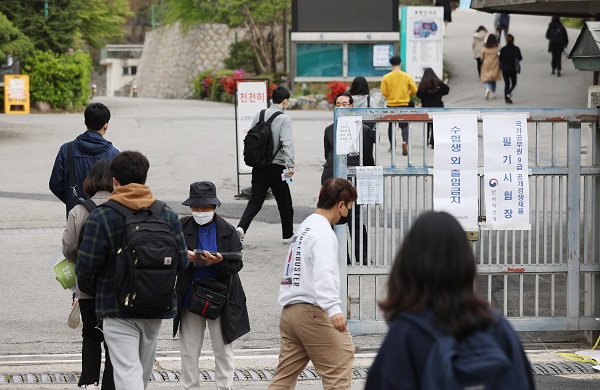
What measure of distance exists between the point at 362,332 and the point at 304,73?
22.0m

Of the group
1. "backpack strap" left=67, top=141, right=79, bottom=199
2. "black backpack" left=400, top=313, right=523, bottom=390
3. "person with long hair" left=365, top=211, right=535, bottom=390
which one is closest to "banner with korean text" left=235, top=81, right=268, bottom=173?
"backpack strap" left=67, top=141, right=79, bottom=199

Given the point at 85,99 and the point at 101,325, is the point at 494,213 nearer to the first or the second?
the point at 101,325

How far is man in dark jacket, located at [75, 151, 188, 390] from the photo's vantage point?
17.9 ft

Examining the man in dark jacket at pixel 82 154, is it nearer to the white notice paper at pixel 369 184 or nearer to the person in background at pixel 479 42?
the white notice paper at pixel 369 184

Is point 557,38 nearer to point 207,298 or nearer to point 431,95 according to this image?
point 431,95

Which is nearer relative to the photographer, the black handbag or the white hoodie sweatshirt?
the white hoodie sweatshirt

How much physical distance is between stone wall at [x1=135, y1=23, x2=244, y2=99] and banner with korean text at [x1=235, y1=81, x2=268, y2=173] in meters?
27.1

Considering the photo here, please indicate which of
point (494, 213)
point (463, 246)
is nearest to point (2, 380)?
point (494, 213)

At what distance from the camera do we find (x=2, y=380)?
680cm

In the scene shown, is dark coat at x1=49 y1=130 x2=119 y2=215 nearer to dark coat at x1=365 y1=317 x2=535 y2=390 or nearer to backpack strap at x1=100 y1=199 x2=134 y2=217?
backpack strap at x1=100 y1=199 x2=134 y2=217

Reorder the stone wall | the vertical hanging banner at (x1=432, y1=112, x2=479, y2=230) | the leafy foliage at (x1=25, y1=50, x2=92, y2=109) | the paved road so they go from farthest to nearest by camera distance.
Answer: the stone wall → the leafy foliage at (x1=25, y1=50, x2=92, y2=109) → the paved road → the vertical hanging banner at (x1=432, y1=112, x2=479, y2=230)

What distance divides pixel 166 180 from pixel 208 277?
9736mm

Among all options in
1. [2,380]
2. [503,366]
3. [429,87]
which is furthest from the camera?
[429,87]

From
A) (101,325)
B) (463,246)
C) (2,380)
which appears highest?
(463,246)
